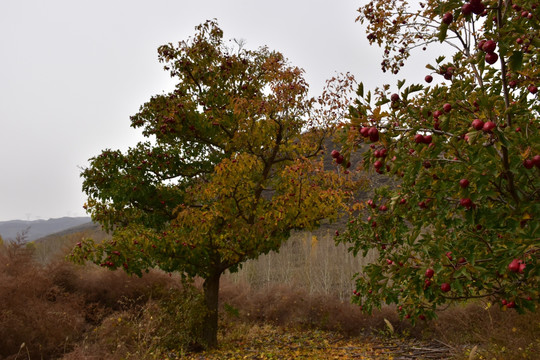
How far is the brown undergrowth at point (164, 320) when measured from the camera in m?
6.68

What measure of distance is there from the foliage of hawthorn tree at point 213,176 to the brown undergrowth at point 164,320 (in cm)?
126

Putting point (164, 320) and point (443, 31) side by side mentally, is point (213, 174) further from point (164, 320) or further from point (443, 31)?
point (443, 31)

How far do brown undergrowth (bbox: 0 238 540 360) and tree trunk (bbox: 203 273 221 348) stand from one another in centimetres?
23

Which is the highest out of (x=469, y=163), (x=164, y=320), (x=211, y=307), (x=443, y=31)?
(x=443, y=31)

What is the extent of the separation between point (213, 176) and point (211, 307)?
327 centimetres

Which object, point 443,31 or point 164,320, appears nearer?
point 443,31

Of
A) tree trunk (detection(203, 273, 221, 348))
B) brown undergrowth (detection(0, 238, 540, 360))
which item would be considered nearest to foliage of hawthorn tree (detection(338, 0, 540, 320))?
brown undergrowth (detection(0, 238, 540, 360))

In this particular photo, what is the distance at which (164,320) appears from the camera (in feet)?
26.5

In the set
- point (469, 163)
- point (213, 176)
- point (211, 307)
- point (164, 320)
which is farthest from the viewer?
point (164, 320)

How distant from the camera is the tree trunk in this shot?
7965 mm

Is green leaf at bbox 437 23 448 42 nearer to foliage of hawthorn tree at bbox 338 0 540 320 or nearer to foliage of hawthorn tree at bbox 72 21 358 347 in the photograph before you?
foliage of hawthorn tree at bbox 338 0 540 320

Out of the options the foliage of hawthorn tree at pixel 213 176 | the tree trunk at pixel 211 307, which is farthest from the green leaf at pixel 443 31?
the tree trunk at pixel 211 307

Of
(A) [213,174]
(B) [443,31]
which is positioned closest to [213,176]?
(A) [213,174]

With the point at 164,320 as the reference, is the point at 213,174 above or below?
above
